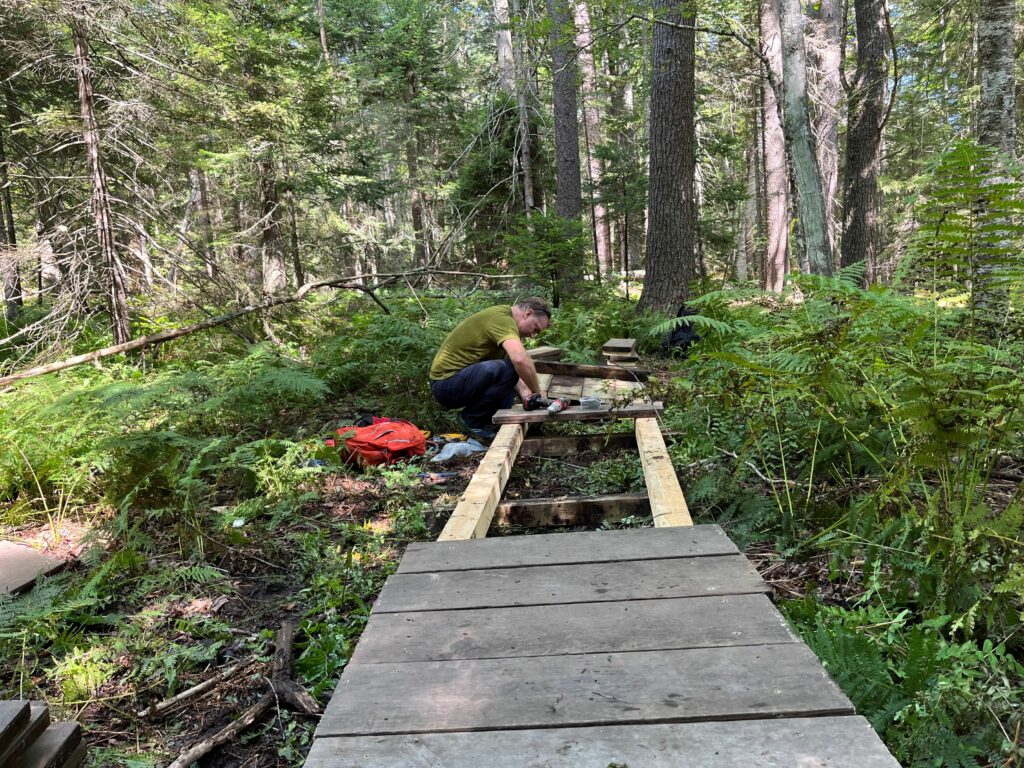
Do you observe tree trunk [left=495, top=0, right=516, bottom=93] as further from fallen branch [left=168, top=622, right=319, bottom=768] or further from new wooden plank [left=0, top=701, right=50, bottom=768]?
new wooden plank [left=0, top=701, right=50, bottom=768]

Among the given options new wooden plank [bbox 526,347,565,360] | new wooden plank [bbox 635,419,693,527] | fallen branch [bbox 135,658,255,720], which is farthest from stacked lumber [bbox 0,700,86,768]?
new wooden plank [bbox 526,347,565,360]

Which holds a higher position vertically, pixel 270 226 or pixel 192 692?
pixel 270 226

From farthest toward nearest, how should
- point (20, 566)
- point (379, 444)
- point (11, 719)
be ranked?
1. point (379, 444)
2. point (20, 566)
3. point (11, 719)

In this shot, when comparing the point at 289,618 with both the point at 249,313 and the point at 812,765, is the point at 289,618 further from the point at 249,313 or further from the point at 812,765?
the point at 249,313

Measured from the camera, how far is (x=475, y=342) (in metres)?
6.04

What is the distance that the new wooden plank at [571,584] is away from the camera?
2.24m

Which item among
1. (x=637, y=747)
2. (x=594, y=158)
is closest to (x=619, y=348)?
(x=637, y=747)

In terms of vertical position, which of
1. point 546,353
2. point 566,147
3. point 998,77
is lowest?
point 546,353

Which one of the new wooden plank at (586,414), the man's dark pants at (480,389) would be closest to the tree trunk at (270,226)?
the man's dark pants at (480,389)

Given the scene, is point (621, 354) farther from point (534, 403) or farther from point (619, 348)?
point (534, 403)

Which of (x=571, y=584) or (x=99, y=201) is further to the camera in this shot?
(x=99, y=201)

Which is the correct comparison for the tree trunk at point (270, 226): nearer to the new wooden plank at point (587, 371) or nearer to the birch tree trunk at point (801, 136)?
the new wooden plank at point (587, 371)

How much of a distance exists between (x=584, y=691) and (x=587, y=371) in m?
5.76

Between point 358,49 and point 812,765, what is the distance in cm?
2755
